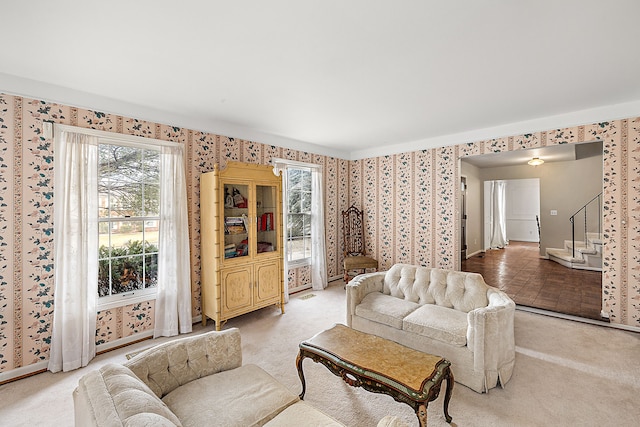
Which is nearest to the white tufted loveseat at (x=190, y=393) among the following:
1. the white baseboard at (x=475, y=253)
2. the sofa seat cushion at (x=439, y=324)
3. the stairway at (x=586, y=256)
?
the sofa seat cushion at (x=439, y=324)

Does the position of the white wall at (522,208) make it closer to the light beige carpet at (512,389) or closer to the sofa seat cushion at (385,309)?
the light beige carpet at (512,389)

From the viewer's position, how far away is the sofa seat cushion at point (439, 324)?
237 cm

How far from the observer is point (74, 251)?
2703 mm

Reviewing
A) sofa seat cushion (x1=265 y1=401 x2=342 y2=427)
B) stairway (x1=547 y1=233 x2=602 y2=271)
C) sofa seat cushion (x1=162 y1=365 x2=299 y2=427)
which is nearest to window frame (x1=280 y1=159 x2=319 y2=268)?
sofa seat cushion (x1=162 y1=365 x2=299 y2=427)

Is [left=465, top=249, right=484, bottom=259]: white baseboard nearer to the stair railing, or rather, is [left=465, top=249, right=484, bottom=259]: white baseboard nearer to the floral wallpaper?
the stair railing

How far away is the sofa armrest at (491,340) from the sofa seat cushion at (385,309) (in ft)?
2.16

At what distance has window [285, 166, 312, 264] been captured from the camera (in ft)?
15.8

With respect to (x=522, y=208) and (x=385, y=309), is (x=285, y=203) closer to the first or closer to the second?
(x=385, y=309)

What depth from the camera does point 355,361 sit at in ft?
6.22

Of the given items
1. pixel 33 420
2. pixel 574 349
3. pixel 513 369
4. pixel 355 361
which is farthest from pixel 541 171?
pixel 33 420

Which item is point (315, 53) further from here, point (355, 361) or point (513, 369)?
point (513, 369)

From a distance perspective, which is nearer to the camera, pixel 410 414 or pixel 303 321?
pixel 410 414

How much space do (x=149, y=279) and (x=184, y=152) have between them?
5.19ft

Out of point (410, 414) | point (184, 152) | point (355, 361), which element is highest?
point (184, 152)
